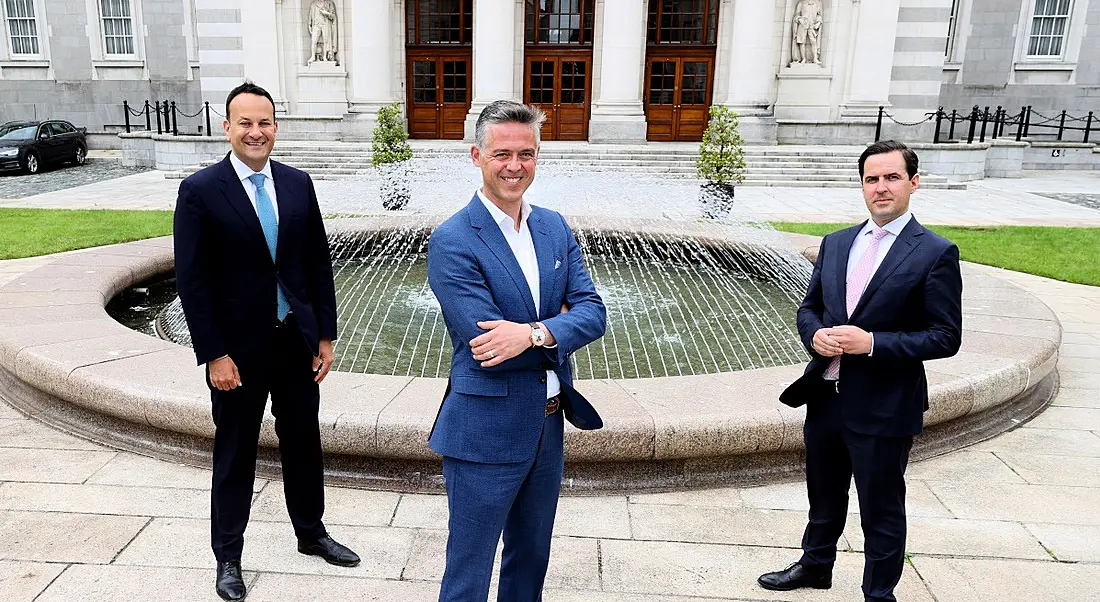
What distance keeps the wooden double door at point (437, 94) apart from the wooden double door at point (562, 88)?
2263mm

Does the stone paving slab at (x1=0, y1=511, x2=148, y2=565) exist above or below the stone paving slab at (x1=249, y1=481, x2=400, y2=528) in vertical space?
above

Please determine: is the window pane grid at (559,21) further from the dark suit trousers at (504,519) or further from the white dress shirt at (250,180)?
the dark suit trousers at (504,519)

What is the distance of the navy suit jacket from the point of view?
8.58ft

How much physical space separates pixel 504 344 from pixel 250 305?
57.8 inches

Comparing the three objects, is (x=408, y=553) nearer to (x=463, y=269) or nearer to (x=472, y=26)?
(x=463, y=269)

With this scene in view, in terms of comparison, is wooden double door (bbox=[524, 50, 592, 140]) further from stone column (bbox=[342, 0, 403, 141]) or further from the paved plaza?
the paved plaza

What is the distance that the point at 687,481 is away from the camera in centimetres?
475

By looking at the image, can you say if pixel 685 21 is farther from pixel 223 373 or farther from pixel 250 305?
pixel 223 373

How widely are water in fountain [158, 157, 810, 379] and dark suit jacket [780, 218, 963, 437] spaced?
11.3 feet

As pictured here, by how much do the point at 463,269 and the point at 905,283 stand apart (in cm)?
176

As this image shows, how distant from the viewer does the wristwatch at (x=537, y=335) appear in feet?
8.46

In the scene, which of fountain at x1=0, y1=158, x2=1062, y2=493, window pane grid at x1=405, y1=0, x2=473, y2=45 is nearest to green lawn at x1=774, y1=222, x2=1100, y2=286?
fountain at x1=0, y1=158, x2=1062, y2=493

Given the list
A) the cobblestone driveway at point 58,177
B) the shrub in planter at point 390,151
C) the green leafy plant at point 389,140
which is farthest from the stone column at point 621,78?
the cobblestone driveway at point 58,177

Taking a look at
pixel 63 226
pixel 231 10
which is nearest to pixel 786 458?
pixel 63 226
